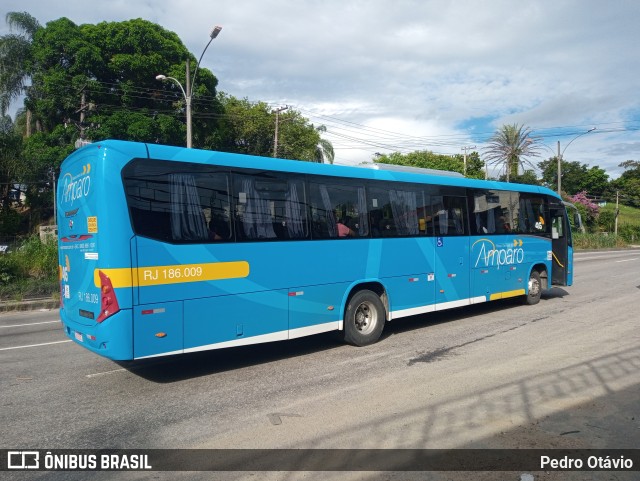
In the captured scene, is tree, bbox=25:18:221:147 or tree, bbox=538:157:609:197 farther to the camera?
tree, bbox=538:157:609:197

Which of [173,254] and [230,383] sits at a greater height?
[173,254]

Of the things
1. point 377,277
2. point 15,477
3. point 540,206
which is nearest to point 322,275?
point 377,277

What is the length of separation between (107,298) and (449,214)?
6.91 m

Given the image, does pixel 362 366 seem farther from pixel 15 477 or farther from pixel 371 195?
pixel 15 477

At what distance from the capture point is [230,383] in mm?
6645

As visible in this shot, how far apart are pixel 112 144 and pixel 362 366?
14.9 feet

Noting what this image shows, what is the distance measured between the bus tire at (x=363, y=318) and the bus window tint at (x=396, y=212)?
114 cm

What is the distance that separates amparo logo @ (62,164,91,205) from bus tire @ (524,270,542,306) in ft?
34.6

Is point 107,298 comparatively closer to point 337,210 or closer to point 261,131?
point 337,210

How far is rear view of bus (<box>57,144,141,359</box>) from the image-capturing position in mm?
Result: 5922

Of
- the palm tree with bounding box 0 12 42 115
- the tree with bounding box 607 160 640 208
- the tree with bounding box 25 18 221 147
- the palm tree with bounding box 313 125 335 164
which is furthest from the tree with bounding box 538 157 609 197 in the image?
the palm tree with bounding box 0 12 42 115

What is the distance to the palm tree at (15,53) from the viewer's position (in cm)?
3189

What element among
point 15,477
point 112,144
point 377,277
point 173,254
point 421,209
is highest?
point 112,144

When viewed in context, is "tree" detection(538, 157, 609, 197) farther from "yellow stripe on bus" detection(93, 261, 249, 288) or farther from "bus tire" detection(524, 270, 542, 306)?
"yellow stripe on bus" detection(93, 261, 249, 288)
